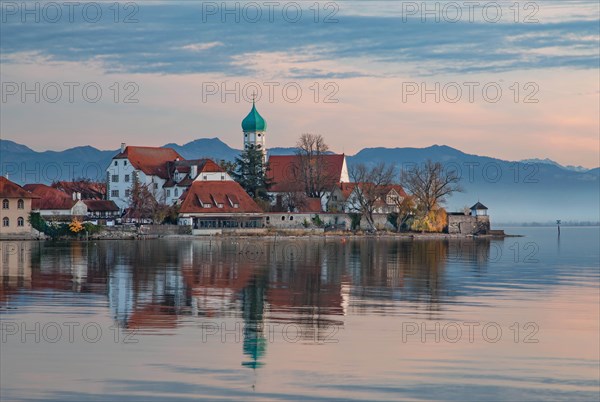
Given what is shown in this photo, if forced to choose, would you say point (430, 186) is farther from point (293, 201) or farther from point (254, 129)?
point (254, 129)

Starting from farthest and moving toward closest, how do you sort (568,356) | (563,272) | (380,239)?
(380,239)
(563,272)
(568,356)

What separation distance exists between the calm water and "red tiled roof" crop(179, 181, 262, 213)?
53.9 m

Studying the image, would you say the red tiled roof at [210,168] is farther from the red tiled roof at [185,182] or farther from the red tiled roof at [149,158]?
the red tiled roof at [149,158]

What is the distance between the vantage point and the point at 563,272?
4609cm

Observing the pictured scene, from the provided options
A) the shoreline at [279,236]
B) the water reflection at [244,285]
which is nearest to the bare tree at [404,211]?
the shoreline at [279,236]

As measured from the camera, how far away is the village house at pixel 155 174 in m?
103

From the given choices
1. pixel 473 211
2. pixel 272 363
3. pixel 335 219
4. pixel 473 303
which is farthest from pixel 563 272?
pixel 473 211

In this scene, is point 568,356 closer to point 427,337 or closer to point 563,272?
point 427,337

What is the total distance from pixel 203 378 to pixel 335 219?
3332 inches

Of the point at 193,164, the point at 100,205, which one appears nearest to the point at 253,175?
the point at 193,164

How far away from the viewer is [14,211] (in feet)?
276

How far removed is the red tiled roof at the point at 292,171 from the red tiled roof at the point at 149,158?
11.9 meters

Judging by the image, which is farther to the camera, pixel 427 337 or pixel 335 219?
pixel 335 219

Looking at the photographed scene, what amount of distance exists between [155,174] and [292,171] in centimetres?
1641
